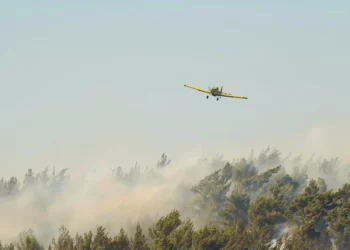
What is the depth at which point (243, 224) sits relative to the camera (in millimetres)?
129500

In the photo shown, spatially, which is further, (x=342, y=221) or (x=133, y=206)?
(x=133, y=206)

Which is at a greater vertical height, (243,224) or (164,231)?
(164,231)

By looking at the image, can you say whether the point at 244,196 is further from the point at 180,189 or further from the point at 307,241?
the point at 180,189

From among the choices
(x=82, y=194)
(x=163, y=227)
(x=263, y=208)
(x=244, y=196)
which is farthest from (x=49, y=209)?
(x=163, y=227)

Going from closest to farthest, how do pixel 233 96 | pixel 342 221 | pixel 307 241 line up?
pixel 233 96, pixel 307 241, pixel 342 221

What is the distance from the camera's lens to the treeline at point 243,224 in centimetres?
7850

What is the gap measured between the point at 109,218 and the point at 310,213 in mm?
51921

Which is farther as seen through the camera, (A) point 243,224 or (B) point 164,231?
(A) point 243,224

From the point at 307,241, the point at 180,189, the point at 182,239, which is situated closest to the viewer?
the point at 182,239

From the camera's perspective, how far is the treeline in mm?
78500

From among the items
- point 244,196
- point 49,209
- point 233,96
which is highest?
point 233,96

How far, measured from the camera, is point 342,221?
12381 centimetres

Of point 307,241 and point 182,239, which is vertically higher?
point 182,239

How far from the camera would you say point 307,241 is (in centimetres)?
11456
